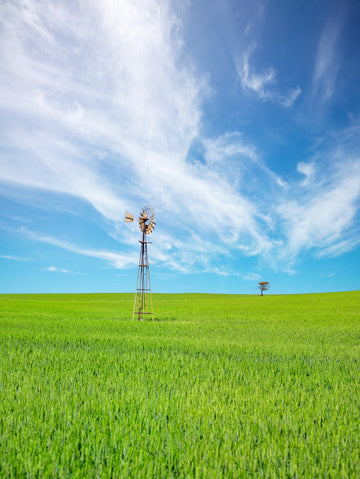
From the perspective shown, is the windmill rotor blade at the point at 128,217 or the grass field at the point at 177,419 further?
the windmill rotor blade at the point at 128,217

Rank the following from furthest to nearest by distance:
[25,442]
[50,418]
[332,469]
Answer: [50,418] → [25,442] → [332,469]

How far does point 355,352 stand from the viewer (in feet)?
28.7

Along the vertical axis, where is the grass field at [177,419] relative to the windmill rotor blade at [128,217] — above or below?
below

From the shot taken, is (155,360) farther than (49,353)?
No

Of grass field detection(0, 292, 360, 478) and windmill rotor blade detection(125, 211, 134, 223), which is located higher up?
windmill rotor blade detection(125, 211, 134, 223)

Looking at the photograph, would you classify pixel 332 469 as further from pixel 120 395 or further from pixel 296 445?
pixel 120 395

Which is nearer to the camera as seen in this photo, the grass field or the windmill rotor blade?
the grass field

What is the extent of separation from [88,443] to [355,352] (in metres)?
8.64

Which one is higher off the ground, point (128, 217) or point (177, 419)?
point (128, 217)

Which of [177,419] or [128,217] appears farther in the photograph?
[128,217]

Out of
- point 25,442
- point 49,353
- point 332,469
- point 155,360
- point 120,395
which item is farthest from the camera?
point 49,353

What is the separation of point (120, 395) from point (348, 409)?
11.3ft

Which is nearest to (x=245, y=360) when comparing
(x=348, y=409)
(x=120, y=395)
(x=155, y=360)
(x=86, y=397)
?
(x=155, y=360)

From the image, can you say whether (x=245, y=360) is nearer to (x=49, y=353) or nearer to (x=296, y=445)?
(x=296, y=445)
